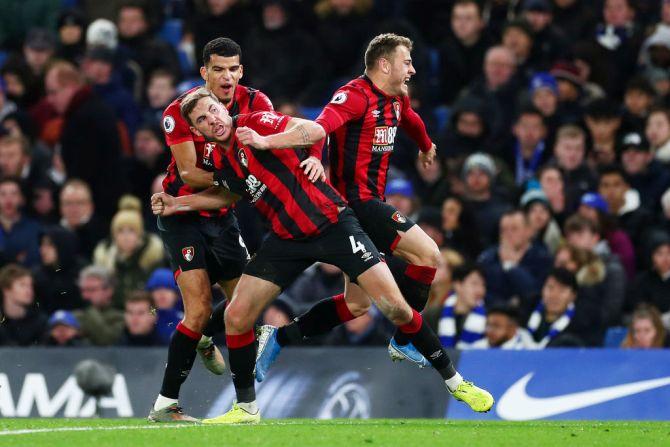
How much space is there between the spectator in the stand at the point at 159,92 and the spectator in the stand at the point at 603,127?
480cm

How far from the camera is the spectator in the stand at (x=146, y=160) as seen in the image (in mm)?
17391

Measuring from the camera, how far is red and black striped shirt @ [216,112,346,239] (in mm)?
10711

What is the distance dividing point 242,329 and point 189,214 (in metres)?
1.10

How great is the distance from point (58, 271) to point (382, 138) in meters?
5.69

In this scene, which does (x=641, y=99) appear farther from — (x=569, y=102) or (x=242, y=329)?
(x=242, y=329)

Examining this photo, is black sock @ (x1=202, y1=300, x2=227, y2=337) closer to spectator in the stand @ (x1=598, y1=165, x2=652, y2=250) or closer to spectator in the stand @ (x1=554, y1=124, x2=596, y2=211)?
spectator in the stand @ (x1=554, y1=124, x2=596, y2=211)

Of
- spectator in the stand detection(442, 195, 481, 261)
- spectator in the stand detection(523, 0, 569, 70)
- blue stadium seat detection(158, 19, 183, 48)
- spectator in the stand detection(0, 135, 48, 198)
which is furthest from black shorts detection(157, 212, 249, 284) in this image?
blue stadium seat detection(158, 19, 183, 48)

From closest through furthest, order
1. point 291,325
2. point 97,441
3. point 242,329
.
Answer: point 97,441 → point 242,329 → point 291,325

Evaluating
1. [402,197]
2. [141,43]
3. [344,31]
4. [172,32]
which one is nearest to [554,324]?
[402,197]

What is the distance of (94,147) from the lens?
1709 centimetres

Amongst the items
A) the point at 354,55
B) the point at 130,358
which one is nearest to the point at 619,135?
the point at 354,55

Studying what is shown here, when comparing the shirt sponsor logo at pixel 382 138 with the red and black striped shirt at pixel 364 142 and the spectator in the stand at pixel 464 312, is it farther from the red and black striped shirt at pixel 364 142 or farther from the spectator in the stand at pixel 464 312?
the spectator in the stand at pixel 464 312

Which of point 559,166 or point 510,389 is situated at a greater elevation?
point 559,166

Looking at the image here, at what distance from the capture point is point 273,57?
1830 cm
